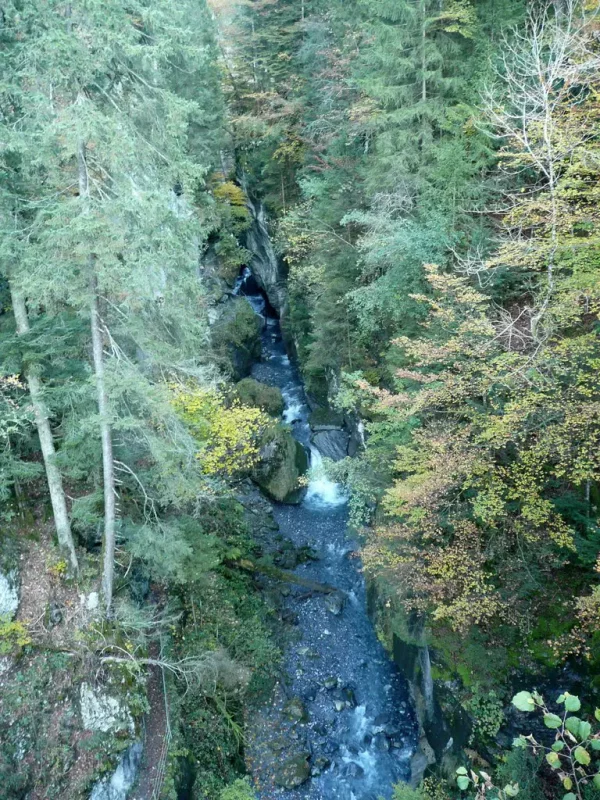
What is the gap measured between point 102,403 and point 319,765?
10.1 m

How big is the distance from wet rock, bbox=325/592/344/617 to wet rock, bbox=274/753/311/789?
13.3 feet

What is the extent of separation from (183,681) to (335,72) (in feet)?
69.9

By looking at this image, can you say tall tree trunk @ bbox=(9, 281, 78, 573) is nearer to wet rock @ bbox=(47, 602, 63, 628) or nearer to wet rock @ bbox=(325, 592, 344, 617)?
wet rock @ bbox=(47, 602, 63, 628)

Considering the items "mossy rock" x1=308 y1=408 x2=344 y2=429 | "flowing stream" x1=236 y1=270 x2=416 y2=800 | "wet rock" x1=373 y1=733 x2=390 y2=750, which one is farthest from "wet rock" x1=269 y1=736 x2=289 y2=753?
"mossy rock" x1=308 y1=408 x2=344 y2=429

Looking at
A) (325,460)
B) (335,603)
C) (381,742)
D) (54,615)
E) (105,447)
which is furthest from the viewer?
(335,603)

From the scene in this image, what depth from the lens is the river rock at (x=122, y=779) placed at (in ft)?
28.3

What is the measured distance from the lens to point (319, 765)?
11.8 m

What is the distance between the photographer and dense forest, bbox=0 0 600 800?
7.92 meters

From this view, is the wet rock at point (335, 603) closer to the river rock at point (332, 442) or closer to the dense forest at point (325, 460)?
A: the dense forest at point (325, 460)

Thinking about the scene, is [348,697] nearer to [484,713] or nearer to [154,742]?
[484,713]

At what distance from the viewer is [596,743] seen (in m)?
2.14

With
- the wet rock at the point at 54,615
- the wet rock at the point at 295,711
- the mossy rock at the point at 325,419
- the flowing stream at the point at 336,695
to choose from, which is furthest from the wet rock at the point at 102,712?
the mossy rock at the point at 325,419

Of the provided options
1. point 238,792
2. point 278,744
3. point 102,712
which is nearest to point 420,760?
point 278,744

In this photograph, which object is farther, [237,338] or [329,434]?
[237,338]
